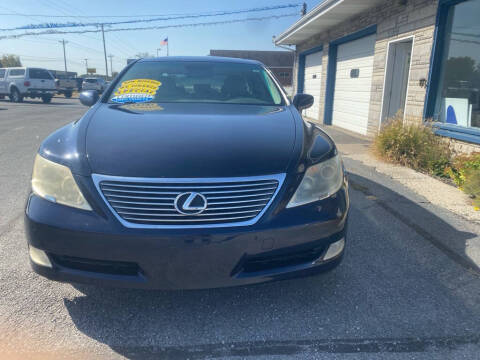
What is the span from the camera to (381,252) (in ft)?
9.94

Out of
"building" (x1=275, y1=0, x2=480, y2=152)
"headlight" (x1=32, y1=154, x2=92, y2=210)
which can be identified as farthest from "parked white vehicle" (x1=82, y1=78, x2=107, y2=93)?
"headlight" (x1=32, y1=154, x2=92, y2=210)

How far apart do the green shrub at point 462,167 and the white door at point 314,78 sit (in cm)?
823

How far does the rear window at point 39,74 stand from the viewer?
21.3 m

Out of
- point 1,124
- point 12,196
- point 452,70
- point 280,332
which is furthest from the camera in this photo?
point 1,124

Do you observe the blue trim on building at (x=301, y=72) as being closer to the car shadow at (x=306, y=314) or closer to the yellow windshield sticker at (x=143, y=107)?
the yellow windshield sticker at (x=143, y=107)

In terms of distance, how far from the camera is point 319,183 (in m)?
2.08

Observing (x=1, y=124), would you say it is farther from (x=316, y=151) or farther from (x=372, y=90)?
(x=316, y=151)

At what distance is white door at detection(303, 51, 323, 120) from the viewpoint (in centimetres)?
1355

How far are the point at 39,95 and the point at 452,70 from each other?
22.2m

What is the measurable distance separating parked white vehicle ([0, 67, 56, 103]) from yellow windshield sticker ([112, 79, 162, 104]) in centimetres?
2151

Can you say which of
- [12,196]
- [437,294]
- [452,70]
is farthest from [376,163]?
[12,196]

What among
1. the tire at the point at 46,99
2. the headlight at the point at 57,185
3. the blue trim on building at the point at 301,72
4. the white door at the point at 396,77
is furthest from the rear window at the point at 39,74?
the headlight at the point at 57,185

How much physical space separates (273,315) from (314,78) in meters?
13.1

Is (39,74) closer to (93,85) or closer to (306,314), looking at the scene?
(93,85)
